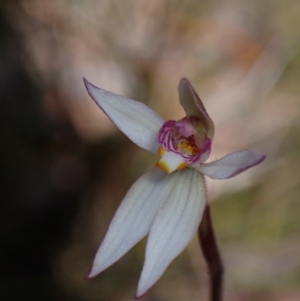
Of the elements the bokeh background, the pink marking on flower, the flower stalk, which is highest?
the bokeh background

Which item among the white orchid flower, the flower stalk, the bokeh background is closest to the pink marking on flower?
the white orchid flower

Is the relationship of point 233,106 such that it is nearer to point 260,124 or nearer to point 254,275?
point 260,124

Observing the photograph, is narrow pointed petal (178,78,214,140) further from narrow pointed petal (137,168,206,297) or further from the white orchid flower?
narrow pointed petal (137,168,206,297)

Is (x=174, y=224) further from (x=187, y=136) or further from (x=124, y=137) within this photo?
(x=124, y=137)

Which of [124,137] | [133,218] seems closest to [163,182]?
[133,218]

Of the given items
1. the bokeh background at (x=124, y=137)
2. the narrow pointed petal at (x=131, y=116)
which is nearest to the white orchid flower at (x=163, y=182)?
the narrow pointed petal at (x=131, y=116)

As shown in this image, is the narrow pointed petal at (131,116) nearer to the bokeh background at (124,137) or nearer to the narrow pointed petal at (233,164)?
the narrow pointed petal at (233,164)
